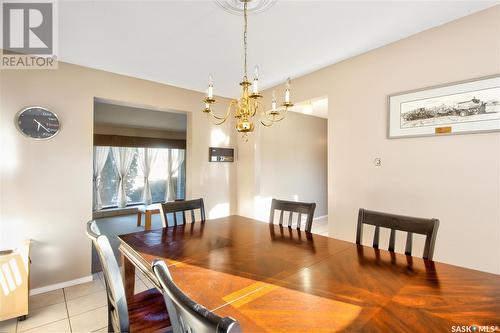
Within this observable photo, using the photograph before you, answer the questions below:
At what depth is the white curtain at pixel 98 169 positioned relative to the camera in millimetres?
6118

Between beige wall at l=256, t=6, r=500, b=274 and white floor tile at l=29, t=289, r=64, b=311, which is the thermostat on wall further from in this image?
white floor tile at l=29, t=289, r=64, b=311

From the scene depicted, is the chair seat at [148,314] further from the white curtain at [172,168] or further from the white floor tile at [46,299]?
the white curtain at [172,168]

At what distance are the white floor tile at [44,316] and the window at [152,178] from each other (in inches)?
176

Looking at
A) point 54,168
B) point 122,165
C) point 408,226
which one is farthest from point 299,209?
point 122,165

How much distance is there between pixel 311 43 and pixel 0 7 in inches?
99.2

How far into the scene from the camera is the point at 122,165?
658 centimetres

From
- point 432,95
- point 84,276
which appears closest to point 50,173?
point 84,276

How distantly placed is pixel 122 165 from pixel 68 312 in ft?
16.1

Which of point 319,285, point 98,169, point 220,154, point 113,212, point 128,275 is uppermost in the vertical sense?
point 220,154

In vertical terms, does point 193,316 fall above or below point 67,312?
above

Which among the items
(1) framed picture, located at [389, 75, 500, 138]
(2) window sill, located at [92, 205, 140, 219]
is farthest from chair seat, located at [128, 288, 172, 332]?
(2) window sill, located at [92, 205, 140, 219]

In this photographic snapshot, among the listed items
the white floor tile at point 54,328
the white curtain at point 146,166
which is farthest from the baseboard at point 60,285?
the white curtain at point 146,166

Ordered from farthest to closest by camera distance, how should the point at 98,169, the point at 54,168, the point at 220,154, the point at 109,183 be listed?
→ the point at 109,183 < the point at 98,169 < the point at 220,154 < the point at 54,168

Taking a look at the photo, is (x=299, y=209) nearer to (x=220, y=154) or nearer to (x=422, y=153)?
(x=422, y=153)
